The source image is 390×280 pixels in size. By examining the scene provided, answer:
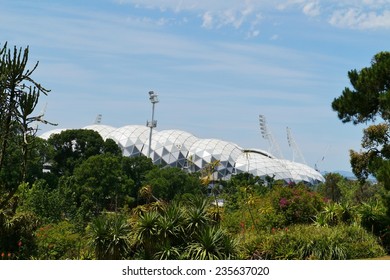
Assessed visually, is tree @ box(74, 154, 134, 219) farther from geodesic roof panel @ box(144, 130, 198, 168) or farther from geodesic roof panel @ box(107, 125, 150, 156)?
geodesic roof panel @ box(107, 125, 150, 156)

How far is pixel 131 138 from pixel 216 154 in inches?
558

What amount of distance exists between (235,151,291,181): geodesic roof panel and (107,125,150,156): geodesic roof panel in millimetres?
15958

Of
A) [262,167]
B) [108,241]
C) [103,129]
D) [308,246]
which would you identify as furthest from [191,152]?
[108,241]

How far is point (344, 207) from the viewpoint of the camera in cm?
1733

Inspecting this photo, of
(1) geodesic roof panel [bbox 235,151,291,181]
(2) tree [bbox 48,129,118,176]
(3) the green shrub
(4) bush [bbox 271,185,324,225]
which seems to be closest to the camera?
(3) the green shrub

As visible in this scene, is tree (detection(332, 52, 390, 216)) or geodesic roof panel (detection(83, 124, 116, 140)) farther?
geodesic roof panel (detection(83, 124, 116, 140))

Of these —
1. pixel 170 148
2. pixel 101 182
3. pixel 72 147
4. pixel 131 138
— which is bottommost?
pixel 101 182

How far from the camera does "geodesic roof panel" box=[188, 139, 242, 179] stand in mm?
85188

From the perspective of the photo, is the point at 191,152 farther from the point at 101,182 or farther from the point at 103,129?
the point at 101,182

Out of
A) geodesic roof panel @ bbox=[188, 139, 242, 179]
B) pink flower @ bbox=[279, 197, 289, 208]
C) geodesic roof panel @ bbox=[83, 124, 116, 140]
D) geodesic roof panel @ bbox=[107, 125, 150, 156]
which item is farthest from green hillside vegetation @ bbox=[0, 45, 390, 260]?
geodesic roof panel @ bbox=[83, 124, 116, 140]

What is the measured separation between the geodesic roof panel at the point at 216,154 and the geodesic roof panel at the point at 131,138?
827 cm

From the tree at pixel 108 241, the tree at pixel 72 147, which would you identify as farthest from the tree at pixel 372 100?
the tree at pixel 72 147

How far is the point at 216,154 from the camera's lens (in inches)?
3420

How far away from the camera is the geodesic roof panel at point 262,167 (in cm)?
8562
